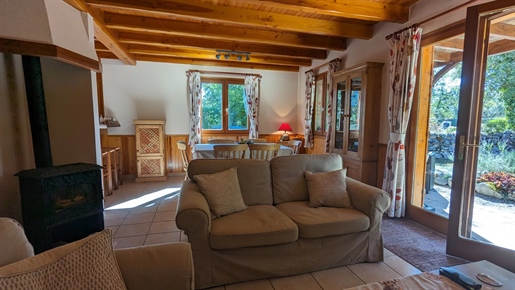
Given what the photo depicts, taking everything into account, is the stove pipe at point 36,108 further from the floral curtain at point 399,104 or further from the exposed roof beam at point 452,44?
the exposed roof beam at point 452,44

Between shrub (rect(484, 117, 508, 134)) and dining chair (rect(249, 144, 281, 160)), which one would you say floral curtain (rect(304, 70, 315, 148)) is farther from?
shrub (rect(484, 117, 508, 134))

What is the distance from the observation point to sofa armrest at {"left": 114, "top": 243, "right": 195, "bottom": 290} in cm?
102

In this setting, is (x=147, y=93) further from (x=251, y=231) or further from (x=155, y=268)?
(x=155, y=268)

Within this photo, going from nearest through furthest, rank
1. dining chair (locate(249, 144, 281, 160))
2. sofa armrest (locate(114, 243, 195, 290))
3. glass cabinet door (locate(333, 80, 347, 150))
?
sofa armrest (locate(114, 243, 195, 290)) < dining chair (locate(249, 144, 281, 160)) < glass cabinet door (locate(333, 80, 347, 150))

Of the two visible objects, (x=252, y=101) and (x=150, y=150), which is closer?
(x=150, y=150)

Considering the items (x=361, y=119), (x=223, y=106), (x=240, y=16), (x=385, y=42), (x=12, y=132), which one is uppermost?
(x=240, y=16)

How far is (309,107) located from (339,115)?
1324 mm

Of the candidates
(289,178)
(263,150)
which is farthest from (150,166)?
(289,178)

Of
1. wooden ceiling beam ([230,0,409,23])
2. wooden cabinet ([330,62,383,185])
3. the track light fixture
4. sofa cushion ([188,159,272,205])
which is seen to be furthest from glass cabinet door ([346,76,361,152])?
the track light fixture

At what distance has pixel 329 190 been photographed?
2188mm

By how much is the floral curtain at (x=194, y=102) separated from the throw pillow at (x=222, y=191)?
3.22 metres

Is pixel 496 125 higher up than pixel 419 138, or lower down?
higher up

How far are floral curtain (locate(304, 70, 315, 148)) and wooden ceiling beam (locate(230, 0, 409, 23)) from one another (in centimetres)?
223

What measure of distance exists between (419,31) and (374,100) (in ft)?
3.01
